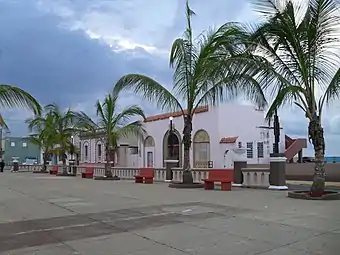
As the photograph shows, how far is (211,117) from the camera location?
30891mm

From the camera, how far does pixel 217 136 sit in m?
30.5

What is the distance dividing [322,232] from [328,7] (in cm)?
721

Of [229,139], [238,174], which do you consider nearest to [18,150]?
[229,139]

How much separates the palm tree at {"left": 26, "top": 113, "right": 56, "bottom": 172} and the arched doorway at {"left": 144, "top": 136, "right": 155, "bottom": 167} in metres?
8.28

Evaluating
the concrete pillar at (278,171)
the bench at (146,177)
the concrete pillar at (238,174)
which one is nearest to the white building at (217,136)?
the bench at (146,177)

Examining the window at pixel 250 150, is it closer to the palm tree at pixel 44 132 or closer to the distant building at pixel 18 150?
the palm tree at pixel 44 132

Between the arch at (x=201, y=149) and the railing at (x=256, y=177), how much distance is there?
40.8 feet

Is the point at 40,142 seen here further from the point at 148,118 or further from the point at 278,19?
the point at 278,19

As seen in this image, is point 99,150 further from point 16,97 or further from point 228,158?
point 16,97

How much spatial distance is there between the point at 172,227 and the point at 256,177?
10746mm

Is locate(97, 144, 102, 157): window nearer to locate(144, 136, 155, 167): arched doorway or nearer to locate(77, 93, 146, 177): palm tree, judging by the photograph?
locate(144, 136, 155, 167): arched doorway

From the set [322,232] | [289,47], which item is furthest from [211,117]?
[322,232]

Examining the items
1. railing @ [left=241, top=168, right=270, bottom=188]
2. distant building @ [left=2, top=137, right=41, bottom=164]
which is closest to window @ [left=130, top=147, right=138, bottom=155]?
railing @ [left=241, top=168, right=270, bottom=188]

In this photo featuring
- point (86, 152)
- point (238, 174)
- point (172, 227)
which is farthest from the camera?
point (86, 152)
